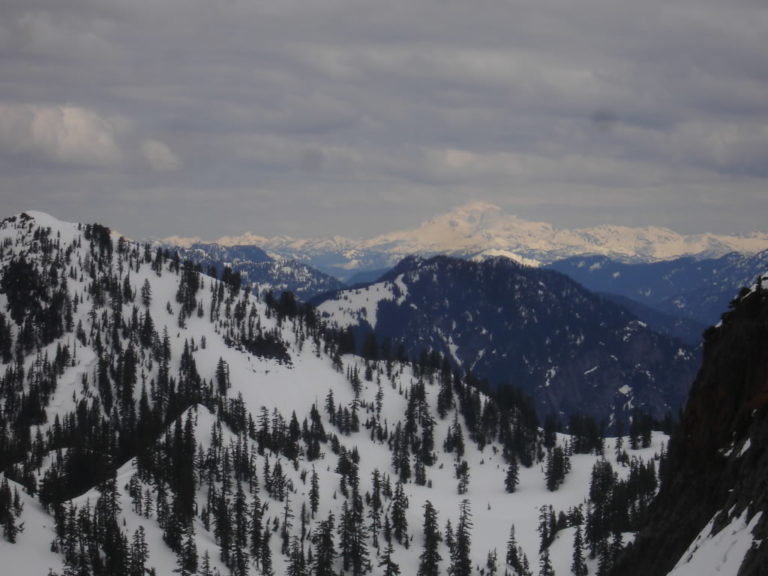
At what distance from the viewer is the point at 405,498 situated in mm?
196250

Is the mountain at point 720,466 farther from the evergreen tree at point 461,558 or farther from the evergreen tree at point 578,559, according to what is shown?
the evergreen tree at point 461,558

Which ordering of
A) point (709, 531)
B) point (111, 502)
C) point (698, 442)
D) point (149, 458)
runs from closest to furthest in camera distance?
point (709, 531) → point (698, 442) → point (111, 502) → point (149, 458)

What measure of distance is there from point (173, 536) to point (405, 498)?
69.4 metres

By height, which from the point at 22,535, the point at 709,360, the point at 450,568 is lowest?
the point at 450,568

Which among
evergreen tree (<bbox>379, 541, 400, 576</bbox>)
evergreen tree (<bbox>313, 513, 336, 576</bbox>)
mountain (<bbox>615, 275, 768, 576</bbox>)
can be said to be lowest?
evergreen tree (<bbox>379, 541, 400, 576</bbox>)

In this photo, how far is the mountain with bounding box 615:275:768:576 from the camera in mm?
47062

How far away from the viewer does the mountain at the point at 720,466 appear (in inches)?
1853

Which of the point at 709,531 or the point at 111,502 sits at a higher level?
the point at 709,531

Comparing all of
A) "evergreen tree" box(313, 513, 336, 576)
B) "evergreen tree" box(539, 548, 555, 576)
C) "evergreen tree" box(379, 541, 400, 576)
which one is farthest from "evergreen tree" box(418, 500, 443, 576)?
"evergreen tree" box(539, 548, 555, 576)

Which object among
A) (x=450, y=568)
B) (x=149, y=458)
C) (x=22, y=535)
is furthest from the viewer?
(x=149, y=458)

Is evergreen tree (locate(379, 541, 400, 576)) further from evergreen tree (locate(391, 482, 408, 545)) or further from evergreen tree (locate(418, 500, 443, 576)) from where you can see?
evergreen tree (locate(391, 482, 408, 545))

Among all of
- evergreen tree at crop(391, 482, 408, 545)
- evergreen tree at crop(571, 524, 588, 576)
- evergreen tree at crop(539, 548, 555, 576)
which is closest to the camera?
evergreen tree at crop(539, 548, 555, 576)

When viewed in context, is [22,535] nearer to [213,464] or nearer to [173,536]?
[173,536]

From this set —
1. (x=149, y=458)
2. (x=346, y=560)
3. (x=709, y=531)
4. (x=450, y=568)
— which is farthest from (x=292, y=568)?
(x=709, y=531)
